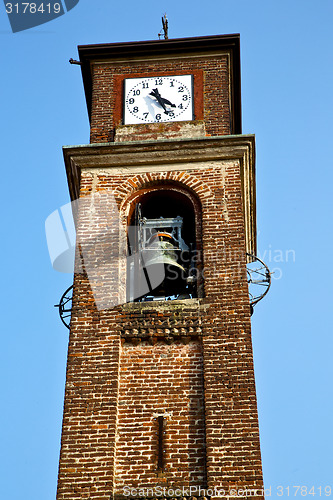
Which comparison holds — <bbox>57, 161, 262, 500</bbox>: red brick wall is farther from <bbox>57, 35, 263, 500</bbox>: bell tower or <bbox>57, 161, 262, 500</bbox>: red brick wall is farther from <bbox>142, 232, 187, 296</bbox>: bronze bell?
<bbox>142, 232, 187, 296</bbox>: bronze bell

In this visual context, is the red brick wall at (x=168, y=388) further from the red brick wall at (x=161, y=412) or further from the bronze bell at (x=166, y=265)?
the bronze bell at (x=166, y=265)

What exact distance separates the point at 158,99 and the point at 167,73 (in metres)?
0.87

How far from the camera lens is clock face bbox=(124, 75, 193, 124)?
17.8 metres

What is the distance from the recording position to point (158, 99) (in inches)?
711

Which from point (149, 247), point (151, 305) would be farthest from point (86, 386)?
point (149, 247)

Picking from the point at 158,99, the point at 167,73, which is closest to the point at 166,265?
the point at 158,99

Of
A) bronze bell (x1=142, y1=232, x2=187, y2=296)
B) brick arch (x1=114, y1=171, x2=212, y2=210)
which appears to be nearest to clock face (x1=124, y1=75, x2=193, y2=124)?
brick arch (x1=114, y1=171, x2=212, y2=210)

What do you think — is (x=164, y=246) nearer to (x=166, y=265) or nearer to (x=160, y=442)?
(x=166, y=265)

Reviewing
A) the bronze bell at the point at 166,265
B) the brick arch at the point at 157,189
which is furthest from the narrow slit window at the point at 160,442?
the brick arch at the point at 157,189

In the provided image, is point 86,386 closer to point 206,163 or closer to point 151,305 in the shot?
point 151,305

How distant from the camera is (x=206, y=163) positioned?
16719mm

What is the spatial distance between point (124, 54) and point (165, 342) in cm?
737

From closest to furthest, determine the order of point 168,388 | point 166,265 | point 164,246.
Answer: point 168,388
point 166,265
point 164,246

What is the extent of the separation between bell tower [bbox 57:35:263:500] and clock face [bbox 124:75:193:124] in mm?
34
